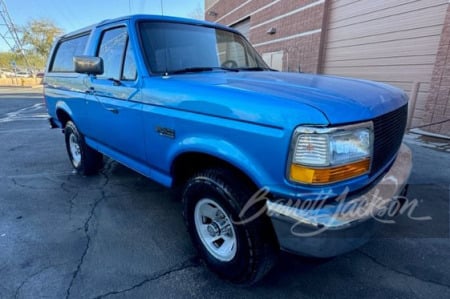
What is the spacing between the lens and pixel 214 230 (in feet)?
7.50

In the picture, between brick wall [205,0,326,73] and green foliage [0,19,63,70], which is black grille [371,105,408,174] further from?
green foliage [0,19,63,70]

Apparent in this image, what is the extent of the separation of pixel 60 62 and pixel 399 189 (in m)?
4.92

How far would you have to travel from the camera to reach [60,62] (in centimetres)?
454

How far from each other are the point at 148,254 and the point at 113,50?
2.11m

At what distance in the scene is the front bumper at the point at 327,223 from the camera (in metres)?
1.61

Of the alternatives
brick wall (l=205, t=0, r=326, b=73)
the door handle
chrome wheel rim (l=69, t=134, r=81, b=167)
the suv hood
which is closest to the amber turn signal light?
the suv hood

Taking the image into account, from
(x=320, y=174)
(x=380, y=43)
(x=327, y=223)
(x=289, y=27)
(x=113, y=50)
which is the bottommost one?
(x=327, y=223)

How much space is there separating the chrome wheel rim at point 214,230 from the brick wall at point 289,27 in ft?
31.5

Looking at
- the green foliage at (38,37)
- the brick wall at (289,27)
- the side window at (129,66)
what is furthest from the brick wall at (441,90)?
the green foliage at (38,37)

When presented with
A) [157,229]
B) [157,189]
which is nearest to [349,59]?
[157,189]

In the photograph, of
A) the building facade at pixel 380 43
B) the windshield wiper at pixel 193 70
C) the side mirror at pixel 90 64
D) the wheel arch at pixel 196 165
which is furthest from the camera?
the building facade at pixel 380 43

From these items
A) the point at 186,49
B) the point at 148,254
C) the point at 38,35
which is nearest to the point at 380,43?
the point at 186,49

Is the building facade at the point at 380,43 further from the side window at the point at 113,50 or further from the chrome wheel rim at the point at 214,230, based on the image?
the chrome wheel rim at the point at 214,230

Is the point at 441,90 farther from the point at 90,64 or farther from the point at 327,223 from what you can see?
the point at 90,64
